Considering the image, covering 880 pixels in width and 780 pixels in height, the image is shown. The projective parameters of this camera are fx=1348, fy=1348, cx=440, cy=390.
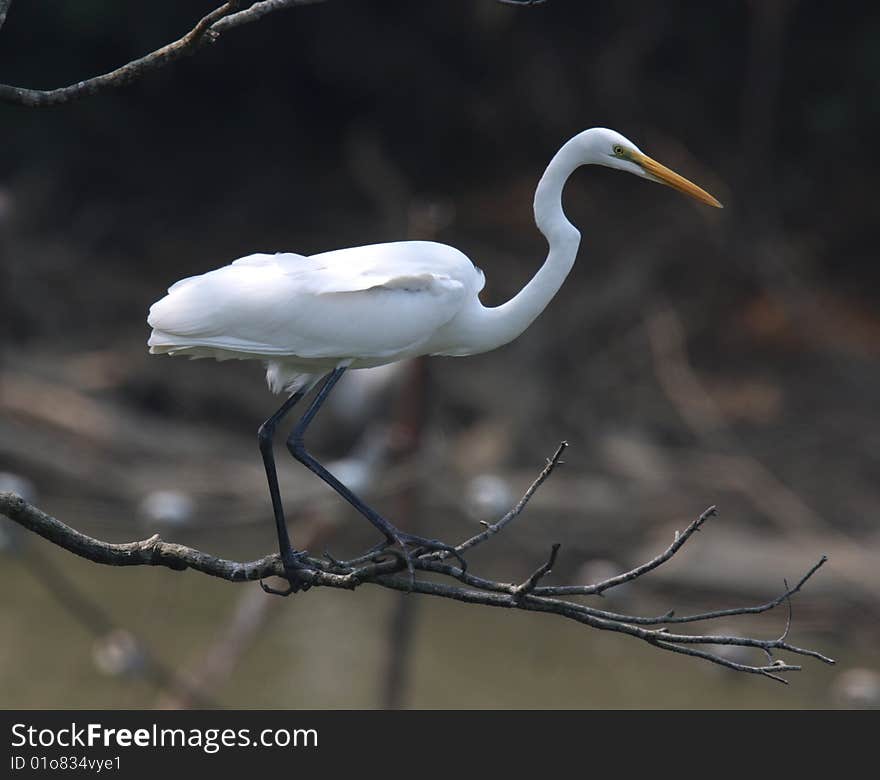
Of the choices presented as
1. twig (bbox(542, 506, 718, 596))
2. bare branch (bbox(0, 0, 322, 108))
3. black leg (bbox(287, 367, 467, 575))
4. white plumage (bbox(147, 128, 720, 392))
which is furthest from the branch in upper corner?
twig (bbox(542, 506, 718, 596))

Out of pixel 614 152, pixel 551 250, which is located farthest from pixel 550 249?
pixel 614 152

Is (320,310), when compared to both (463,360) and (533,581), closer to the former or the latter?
(533,581)

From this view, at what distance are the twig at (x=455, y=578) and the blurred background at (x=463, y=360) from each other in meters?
2.72

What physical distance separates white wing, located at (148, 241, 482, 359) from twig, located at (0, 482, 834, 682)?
0.35 meters

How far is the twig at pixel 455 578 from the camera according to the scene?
1.61 metres

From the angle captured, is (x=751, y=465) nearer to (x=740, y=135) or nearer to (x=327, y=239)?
(x=740, y=135)

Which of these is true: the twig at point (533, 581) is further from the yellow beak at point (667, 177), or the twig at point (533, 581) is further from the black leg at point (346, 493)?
the yellow beak at point (667, 177)

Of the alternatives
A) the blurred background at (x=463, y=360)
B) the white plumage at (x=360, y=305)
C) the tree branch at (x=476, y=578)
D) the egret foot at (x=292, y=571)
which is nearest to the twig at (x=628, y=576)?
the tree branch at (x=476, y=578)

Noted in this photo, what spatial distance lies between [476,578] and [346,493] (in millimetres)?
488

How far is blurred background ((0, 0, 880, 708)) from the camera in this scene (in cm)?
561

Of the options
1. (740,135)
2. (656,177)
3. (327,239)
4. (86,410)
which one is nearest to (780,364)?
(740,135)

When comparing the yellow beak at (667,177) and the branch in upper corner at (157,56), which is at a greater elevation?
the yellow beak at (667,177)

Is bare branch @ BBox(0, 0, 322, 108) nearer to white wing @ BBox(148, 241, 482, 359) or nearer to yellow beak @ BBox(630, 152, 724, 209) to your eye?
white wing @ BBox(148, 241, 482, 359)

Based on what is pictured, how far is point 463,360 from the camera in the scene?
7.60 metres
